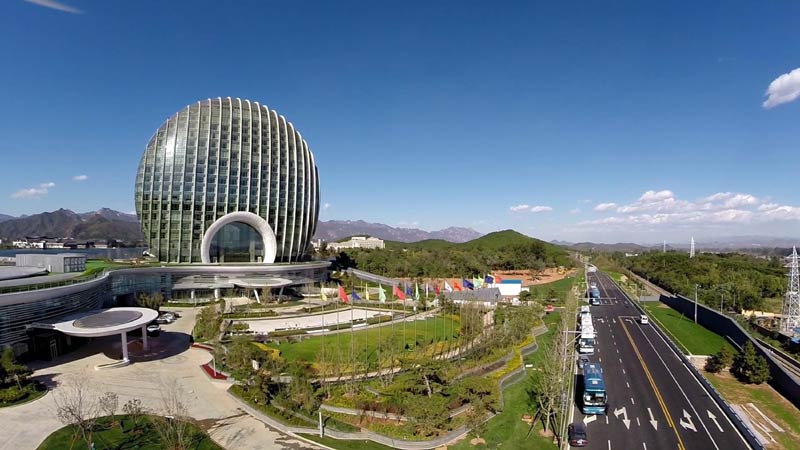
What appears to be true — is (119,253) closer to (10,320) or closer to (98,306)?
(98,306)

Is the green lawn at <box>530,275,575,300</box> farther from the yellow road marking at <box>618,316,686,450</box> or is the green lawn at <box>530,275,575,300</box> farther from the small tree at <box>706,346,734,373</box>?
the small tree at <box>706,346,734,373</box>

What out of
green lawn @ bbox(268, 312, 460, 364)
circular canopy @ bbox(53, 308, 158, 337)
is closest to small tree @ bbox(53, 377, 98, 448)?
circular canopy @ bbox(53, 308, 158, 337)

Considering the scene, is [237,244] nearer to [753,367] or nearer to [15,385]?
[15,385]

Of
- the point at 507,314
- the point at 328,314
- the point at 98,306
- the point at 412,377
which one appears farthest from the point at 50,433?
the point at 507,314

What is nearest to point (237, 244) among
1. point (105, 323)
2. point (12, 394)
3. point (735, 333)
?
point (105, 323)

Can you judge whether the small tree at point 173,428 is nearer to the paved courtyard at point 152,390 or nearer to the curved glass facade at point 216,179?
the paved courtyard at point 152,390

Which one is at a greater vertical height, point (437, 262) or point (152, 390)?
point (437, 262)

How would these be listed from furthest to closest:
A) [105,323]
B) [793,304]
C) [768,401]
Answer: [793,304], [105,323], [768,401]
